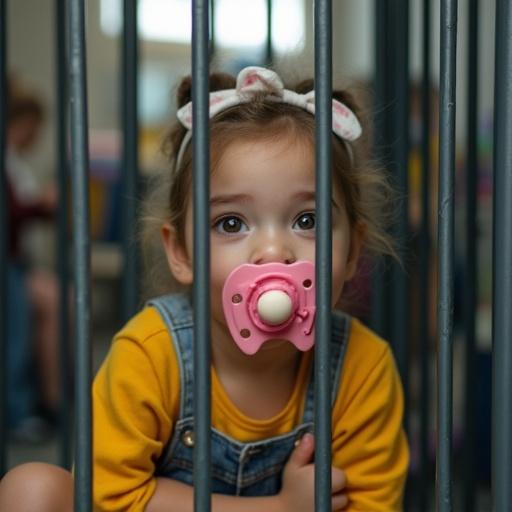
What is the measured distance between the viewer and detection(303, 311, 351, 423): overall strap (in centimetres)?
106

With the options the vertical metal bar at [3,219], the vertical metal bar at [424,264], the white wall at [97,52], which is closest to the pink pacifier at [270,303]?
the vertical metal bar at [3,219]

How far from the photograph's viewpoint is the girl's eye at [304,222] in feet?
3.12

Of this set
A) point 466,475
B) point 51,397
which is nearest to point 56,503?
point 466,475

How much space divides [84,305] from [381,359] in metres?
0.44

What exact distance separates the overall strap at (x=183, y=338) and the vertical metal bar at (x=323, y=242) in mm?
253

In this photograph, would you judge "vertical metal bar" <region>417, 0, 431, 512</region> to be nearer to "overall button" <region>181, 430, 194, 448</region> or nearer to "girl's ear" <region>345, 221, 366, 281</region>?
"girl's ear" <region>345, 221, 366, 281</region>

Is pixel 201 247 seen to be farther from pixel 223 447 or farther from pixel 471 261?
pixel 471 261

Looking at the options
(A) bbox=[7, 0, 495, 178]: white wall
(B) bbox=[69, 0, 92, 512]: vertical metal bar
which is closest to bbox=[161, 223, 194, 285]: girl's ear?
(B) bbox=[69, 0, 92, 512]: vertical metal bar

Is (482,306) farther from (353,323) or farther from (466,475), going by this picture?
(353,323)

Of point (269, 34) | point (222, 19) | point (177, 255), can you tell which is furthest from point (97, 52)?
point (177, 255)

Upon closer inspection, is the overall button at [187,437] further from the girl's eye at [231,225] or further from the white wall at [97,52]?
the white wall at [97,52]

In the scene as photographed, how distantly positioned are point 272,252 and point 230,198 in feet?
0.23

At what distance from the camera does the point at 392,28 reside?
147 centimetres

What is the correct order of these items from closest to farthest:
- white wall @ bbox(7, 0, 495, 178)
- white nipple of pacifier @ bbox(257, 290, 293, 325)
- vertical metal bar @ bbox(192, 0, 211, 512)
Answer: vertical metal bar @ bbox(192, 0, 211, 512) < white nipple of pacifier @ bbox(257, 290, 293, 325) < white wall @ bbox(7, 0, 495, 178)
